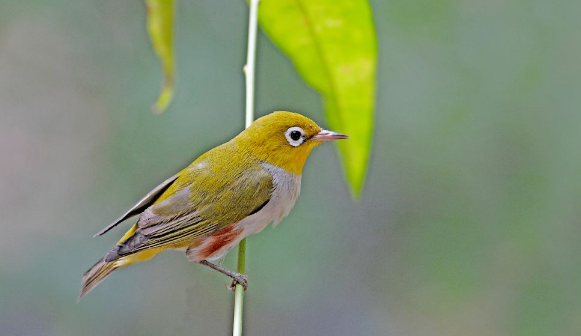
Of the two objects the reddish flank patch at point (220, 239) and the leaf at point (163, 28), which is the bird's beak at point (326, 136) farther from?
the leaf at point (163, 28)

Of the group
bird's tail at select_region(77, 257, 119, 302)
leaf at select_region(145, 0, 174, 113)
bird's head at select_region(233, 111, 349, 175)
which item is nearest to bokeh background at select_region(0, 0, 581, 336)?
bird's head at select_region(233, 111, 349, 175)

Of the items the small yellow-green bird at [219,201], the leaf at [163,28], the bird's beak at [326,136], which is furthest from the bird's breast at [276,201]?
the leaf at [163,28]

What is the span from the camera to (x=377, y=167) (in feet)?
10.9

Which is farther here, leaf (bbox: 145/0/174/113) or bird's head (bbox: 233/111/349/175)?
bird's head (bbox: 233/111/349/175)

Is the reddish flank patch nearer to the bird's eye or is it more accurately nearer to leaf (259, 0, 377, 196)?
the bird's eye

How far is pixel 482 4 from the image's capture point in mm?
3229

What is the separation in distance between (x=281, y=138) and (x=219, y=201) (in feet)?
0.64

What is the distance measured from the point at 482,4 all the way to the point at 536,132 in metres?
0.58

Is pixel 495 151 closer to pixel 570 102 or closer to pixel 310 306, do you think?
pixel 570 102

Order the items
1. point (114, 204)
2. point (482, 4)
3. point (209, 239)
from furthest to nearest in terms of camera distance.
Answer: point (482, 4) < point (114, 204) < point (209, 239)

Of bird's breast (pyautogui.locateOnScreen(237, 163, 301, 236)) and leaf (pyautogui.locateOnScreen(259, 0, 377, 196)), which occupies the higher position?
leaf (pyautogui.locateOnScreen(259, 0, 377, 196))

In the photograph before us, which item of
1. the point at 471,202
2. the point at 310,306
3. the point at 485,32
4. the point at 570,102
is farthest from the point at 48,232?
the point at 570,102

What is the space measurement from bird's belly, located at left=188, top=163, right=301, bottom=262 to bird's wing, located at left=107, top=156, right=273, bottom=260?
2cm

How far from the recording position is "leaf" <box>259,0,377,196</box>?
3.84 feet
